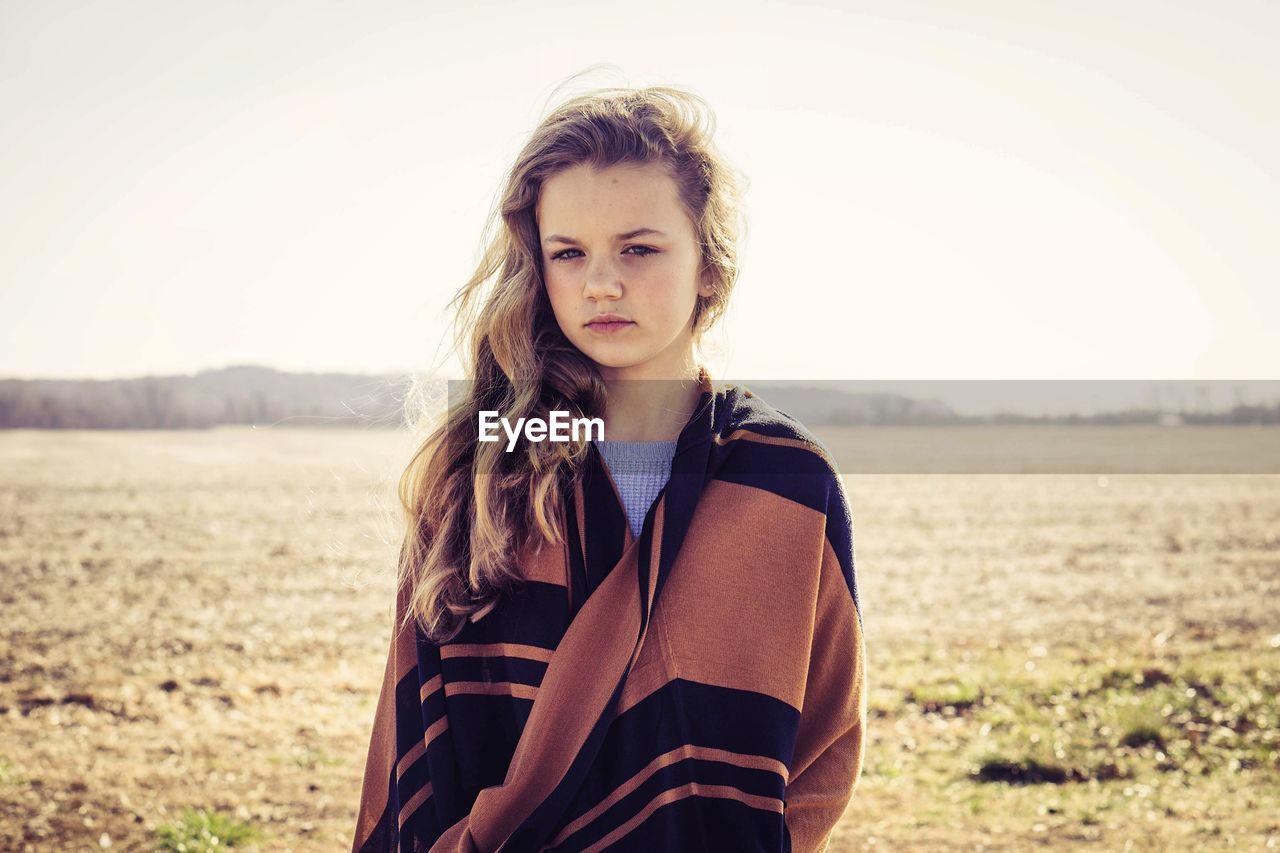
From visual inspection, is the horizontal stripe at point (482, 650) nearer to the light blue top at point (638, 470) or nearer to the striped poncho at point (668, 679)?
the striped poncho at point (668, 679)

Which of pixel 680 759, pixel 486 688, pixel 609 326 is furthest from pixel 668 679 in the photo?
pixel 609 326

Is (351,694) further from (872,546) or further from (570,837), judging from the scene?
(872,546)

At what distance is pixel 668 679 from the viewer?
187 cm

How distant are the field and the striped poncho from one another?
0.49m

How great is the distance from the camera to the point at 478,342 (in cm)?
222

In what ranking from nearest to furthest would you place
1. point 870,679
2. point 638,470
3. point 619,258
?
point 619,258, point 638,470, point 870,679

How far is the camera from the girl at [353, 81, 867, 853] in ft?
6.05

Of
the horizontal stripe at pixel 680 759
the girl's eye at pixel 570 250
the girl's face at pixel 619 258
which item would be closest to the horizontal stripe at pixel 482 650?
the horizontal stripe at pixel 680 759

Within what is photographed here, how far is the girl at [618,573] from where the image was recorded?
6.05 ft

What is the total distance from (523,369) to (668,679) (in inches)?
29.1

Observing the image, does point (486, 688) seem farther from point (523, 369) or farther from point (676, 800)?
point (523, 369)

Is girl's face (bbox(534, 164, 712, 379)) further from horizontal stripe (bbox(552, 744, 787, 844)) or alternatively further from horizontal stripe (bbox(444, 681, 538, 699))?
horizontal stripe (bbox(552, 744, 787, 844))

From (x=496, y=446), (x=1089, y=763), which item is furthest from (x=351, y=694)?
(x=496, y=446)

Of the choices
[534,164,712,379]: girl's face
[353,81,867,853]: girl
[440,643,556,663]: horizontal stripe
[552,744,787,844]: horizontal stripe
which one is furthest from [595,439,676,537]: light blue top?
[552,744,787,844]: horizontal stripe
